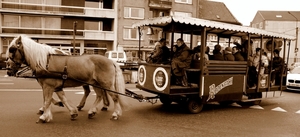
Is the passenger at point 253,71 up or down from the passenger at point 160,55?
down

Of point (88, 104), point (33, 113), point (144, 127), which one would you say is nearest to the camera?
point (144, 127)

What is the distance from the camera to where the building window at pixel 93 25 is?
1312 inches

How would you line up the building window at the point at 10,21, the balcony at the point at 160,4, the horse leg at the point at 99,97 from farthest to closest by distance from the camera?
the balcony at the point at 160,4 < the building window at the point at 10,21 < the horse leg at the point at 99,97

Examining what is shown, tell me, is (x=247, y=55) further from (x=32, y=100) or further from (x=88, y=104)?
(x=32, y=100)

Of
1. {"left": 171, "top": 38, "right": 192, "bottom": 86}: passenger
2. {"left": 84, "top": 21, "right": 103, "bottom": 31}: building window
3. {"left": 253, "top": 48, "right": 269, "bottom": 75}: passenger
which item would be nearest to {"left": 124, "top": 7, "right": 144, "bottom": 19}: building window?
{"left": 84, "top": 21, "right": 103, "bottom": 31}: building window

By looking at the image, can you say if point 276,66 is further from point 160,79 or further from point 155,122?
point 155,122

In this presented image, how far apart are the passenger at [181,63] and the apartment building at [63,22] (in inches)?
924

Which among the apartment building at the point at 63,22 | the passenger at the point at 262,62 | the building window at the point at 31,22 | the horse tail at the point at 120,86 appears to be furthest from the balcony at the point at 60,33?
the horse tail at the point at 120,86

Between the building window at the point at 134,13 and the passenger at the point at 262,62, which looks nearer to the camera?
the passenger at the point at 262,62

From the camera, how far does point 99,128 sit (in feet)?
19.9

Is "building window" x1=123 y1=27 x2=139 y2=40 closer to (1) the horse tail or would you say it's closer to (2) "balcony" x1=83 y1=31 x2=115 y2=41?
(2) "balcony" x1=83 y1=31 x2=115 y2=41

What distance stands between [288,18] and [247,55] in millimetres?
61621

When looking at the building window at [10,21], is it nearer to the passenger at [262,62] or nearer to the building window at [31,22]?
the building window at [31,22]

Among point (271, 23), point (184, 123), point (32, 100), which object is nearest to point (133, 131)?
point (184, 123)
